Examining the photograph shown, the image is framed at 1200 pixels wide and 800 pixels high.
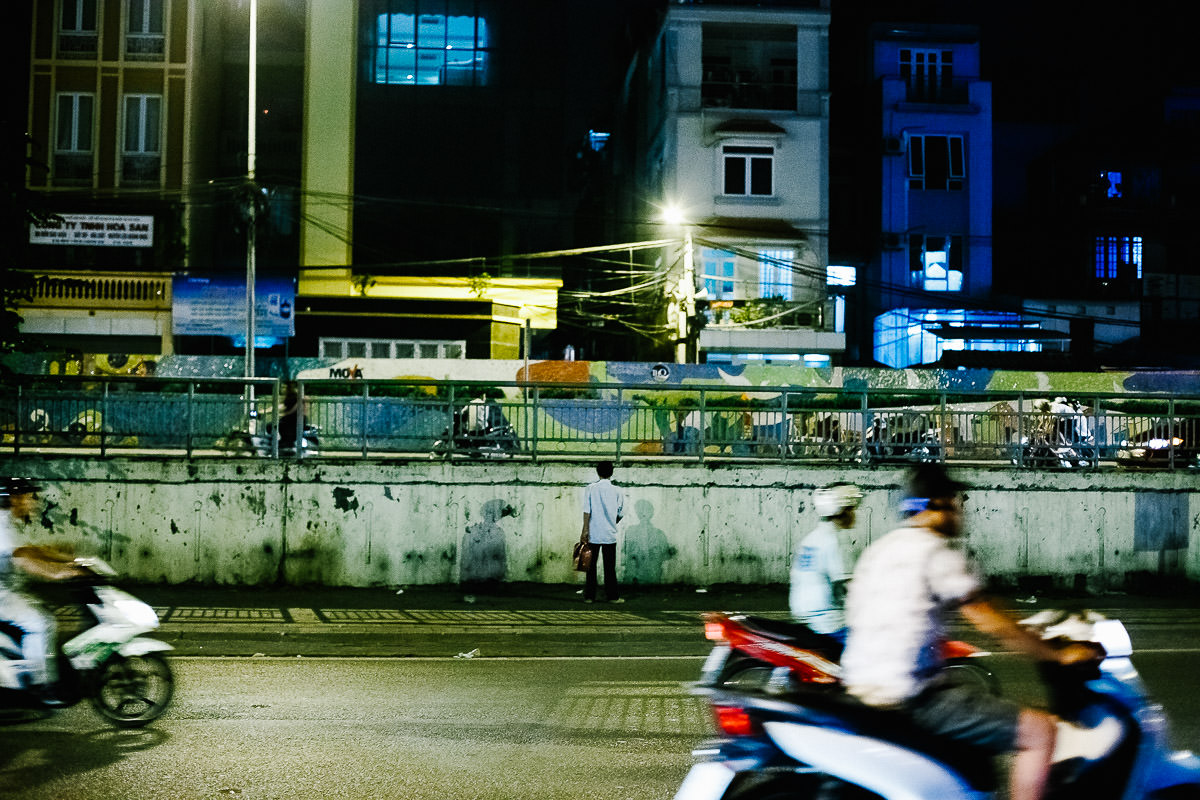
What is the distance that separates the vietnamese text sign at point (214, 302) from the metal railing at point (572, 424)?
698 inches

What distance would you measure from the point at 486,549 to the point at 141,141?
25.1 m

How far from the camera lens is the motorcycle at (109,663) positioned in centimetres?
739

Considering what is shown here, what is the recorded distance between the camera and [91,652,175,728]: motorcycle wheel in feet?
24.8

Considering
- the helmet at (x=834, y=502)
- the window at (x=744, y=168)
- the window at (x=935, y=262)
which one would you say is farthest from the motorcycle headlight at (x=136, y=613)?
the window at (x=935, y=262)

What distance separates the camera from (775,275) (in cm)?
3638

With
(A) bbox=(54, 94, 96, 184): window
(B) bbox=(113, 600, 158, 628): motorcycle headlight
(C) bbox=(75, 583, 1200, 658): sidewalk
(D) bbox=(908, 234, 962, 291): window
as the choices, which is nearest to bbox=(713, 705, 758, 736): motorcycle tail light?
(B) bbox=(113, 600, 158, 628): motorcycle headlight

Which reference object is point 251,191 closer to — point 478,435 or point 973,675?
point 478,435

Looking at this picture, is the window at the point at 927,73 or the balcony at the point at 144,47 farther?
the window at the point at 927,73

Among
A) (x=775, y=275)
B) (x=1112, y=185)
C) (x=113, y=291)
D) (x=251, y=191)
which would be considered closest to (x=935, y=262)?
(x=775, y=275)

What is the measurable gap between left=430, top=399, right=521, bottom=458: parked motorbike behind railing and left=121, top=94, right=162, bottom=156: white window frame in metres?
23.8

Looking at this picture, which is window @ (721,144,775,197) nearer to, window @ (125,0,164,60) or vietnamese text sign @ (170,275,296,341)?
vietnamese text sign @ (170,275,296,341)

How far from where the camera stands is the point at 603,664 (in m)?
10.1

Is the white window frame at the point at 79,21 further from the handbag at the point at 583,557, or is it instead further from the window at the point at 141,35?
the handbag at the point at 583,557

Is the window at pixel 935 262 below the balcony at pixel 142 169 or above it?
below
